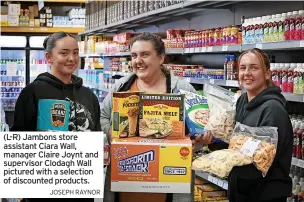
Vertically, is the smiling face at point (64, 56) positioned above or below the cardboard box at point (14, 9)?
below

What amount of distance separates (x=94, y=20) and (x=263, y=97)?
25.2ft

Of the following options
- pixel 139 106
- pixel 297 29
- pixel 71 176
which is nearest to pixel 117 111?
pixel 139 106

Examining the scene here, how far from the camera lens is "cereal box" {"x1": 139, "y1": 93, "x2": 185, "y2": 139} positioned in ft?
6.84

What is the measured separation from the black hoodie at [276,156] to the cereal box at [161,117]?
369 mm

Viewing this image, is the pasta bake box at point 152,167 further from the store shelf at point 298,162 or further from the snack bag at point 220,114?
the store shelf at point 298,162

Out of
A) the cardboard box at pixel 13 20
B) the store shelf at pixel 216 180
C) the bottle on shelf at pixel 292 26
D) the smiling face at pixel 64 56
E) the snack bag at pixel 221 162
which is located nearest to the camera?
the snack bag at pixel 221 162

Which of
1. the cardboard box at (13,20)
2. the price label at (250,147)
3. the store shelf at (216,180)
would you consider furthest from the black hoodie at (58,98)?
the cardboard box at (13,20)

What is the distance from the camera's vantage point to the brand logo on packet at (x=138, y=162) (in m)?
1.96

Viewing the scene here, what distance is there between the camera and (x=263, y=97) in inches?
94.7

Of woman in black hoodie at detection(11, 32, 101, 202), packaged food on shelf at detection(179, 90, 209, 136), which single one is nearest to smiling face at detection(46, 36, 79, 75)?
woman in black hoodie at detection(11, 32, 101, 202)

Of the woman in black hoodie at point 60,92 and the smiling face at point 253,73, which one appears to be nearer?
the woman in black hoodie at point 60,92

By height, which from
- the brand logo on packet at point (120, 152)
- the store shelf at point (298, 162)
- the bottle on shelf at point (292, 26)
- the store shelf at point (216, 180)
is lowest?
the store shelf at point (216, 180)

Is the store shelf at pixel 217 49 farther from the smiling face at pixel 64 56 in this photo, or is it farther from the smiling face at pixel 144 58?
the smiling face at pixel 64 56
